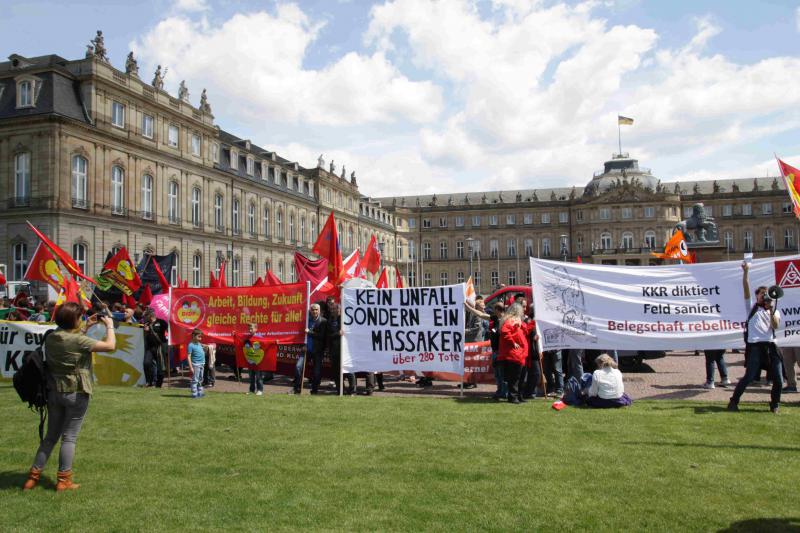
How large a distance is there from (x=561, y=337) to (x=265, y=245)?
52.0 metres

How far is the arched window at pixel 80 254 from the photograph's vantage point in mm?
38125

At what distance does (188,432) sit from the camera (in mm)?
8570

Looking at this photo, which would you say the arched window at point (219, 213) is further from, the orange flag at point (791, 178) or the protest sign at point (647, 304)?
the orange flag at point (791, 178)

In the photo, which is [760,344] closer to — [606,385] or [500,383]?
[606,385]

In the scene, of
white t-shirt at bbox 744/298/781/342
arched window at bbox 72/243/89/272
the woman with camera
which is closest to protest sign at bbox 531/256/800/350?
white t-shirt at bbox 744/298/781/342

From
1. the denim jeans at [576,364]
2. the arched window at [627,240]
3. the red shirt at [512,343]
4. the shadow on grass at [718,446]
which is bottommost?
the shadow on grass at [718,446]

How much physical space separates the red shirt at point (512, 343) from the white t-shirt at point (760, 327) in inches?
140

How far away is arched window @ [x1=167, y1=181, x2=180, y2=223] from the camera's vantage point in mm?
46844

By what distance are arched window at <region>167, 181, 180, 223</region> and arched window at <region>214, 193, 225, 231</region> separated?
18.6ft

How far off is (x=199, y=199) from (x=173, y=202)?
3601 mm

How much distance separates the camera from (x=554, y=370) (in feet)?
39.9

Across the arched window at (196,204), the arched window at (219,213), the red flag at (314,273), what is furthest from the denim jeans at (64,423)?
the arched window at (219,213)

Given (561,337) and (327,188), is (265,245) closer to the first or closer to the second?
(327,188)

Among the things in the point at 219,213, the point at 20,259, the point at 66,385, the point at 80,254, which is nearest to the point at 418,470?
the point at 66,385
